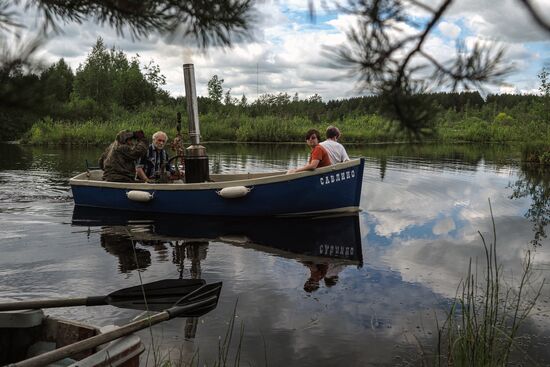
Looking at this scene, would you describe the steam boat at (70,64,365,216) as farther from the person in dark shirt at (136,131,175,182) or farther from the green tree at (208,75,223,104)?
the green tree at (208,75,223,104)

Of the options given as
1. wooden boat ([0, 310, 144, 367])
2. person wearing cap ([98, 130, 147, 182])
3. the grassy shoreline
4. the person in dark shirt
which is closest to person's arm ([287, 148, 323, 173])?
the person in dark shirt

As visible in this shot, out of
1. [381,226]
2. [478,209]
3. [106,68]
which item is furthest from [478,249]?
[106,68]

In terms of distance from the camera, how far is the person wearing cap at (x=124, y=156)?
943cm

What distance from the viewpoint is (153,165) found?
32.2ft

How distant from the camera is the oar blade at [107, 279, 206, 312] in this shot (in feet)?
12.4

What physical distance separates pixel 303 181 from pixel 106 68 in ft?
159

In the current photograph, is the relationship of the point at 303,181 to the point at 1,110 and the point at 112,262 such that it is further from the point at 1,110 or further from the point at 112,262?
the point at 1,110

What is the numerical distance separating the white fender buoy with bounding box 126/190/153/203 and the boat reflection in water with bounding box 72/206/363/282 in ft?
1.24

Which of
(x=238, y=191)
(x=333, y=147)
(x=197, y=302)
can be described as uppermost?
(x=333, y=147)

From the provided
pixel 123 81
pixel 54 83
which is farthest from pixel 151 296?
pixel 123 81

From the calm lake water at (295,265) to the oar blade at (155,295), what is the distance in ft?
0.66

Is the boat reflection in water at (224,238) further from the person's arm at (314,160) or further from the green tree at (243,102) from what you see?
the green tree at (243,102)

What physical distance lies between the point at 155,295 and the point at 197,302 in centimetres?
37

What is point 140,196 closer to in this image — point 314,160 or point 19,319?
point 314,160
